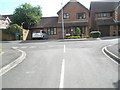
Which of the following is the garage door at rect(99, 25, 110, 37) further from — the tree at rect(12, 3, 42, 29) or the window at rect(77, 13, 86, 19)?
the tree at rect(12, 3, 42, 29)

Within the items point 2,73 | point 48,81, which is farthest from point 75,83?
point 2,73

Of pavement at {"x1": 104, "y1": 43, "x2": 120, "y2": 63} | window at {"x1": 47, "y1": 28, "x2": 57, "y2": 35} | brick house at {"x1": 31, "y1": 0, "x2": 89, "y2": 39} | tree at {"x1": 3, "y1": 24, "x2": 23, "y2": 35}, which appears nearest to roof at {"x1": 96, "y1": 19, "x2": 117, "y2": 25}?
brick house at {"x1": 31, "y1": 0, "x2": 89, "y2": 39}

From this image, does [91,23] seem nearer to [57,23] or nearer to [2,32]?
[57,23]

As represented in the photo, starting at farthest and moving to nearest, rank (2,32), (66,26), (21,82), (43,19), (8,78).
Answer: (43,19)
(66,26)
(2,32)
(8,78)
(21,82)

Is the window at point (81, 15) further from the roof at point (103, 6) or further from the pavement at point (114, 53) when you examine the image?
the pavement at point (114, 53)

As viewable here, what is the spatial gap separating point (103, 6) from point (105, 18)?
12.6ft

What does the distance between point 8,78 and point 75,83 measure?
10.9ft

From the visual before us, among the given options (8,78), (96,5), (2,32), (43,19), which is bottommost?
(8,78)

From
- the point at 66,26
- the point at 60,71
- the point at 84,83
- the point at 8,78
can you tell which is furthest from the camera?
the point at 66,26

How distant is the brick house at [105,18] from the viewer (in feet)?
136

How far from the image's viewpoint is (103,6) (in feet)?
150

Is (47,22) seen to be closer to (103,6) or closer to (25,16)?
(25,16)

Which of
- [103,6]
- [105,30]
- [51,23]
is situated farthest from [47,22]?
[103,6]

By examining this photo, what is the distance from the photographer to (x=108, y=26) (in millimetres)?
41938
